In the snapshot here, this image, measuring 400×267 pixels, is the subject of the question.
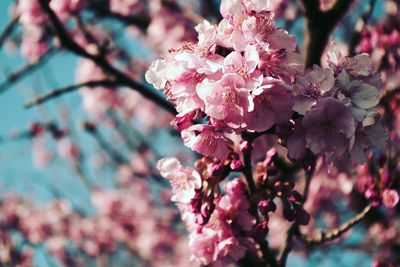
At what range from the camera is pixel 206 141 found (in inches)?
55.4

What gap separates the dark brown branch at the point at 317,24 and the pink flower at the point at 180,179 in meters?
1.20

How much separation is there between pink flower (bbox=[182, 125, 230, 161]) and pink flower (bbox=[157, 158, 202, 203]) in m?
0.18

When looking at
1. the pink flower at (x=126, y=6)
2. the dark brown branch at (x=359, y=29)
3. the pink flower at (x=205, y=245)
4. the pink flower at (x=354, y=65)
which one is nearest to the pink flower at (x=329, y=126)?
the pink flower at (x=354, y=65)

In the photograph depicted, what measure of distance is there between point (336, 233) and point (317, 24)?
3.87ft

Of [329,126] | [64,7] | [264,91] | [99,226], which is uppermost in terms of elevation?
[264,91]

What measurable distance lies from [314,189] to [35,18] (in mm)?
3571

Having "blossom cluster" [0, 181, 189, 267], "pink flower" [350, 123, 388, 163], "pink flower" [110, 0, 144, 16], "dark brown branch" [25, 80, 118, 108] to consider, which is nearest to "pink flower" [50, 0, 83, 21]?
"dark brown branch" [25, 80, 118, 108]

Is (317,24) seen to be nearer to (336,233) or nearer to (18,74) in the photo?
(336,233)

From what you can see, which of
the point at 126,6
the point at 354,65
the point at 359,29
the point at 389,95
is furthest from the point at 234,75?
the point at 126,6

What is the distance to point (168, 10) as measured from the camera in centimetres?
443

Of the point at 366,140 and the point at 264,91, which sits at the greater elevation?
the point at 264,91

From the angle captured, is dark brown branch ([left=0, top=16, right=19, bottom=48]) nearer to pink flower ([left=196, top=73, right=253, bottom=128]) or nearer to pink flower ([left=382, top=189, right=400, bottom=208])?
pink flower ([left=196, top=73, right=253, bottom=128])

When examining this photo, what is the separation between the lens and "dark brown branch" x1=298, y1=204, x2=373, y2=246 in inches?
73.2

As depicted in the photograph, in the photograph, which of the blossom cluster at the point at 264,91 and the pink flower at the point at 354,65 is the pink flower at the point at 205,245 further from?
the pink flower at the point at 354,65
